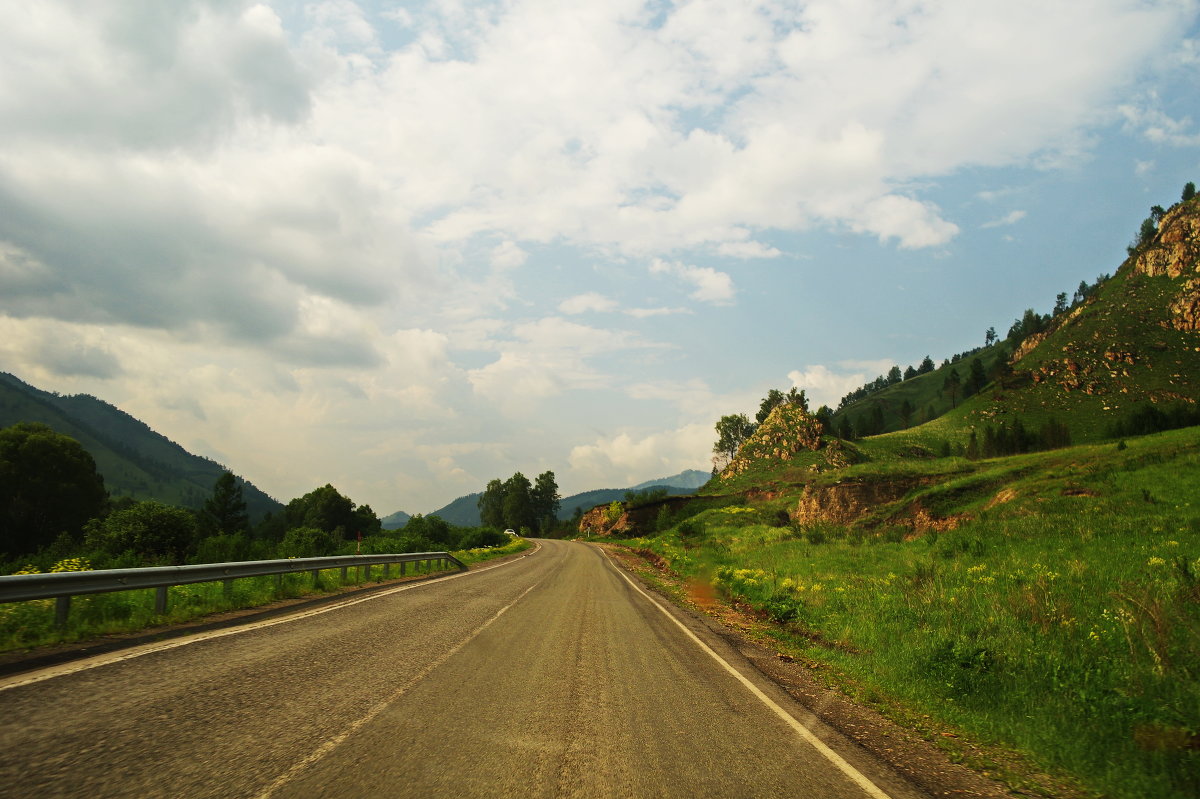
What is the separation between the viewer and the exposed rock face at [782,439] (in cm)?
10056

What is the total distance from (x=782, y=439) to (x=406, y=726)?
106295mm

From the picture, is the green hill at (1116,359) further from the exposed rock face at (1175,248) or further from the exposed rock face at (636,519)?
the exposed rock face at (636,519)

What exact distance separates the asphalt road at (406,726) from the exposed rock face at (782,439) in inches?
3812

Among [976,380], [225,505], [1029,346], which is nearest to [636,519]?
[225,505]

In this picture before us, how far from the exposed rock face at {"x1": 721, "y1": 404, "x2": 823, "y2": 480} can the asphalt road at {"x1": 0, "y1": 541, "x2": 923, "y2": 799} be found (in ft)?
318

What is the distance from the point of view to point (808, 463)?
303 feet

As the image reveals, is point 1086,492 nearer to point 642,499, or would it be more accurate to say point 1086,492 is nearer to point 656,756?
point 656,756

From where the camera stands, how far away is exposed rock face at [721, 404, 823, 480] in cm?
10056

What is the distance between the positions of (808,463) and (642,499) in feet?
92.4

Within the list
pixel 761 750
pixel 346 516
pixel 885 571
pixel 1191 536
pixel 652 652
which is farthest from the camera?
pixel 346 516

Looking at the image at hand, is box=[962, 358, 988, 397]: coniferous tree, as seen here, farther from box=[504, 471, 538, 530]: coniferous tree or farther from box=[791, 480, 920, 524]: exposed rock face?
box=[791, 480, 920, 524]: exposed rock face

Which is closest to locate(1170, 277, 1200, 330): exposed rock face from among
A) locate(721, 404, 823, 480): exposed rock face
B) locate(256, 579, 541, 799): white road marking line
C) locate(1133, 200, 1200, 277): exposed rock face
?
locate(1133, 200, 1200, 277): exposed rock face

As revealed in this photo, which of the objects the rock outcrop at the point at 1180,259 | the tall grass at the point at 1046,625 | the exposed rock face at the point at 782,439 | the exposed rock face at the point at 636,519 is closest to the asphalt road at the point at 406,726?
the tall grass at the point at 1046,625

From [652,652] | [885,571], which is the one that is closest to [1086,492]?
[885,571]
